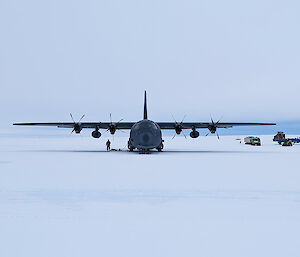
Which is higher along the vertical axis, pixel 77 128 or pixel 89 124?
pixel 89 124

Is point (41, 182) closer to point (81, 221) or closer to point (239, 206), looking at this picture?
point (81, 221)

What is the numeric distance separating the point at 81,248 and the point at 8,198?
235 inches

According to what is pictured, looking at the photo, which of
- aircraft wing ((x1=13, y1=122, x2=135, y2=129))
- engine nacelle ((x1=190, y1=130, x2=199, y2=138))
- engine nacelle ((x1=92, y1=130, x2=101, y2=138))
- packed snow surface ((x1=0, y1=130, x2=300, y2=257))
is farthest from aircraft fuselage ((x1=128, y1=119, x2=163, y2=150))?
packed snow surface ((x1=0, y1=130, x2=300, y2=257))

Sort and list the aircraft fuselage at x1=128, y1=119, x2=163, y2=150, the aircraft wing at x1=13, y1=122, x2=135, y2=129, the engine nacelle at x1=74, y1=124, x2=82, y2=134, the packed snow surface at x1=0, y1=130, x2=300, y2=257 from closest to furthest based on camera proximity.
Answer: the packed snow surface at x1=0, y1=130, x2=300, y2=257
the aircraft fuselage at x1=128, y1=119, x2=163, y2=150
the engine nacelle at x1=74, y1=124, x2=82, y2=134
the aircraft wing at x1=13, y1=122, x2=135, y2=129

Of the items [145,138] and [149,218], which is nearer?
[149,218]

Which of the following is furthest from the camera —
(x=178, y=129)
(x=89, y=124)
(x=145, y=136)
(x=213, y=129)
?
(x=178, y=129)

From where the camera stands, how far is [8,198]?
441 inches

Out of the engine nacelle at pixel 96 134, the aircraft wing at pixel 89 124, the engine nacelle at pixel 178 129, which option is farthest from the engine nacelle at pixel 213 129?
the engine nacelle at pixel 96 134

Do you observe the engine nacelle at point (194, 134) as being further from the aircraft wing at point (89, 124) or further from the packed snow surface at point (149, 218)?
the packed snow surface at point (149, 218)

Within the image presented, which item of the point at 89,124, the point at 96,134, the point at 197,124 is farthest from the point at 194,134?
the point at 89,124

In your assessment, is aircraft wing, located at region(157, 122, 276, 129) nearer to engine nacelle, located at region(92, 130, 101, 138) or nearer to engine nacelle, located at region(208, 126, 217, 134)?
engine nacelle, located at region(208, 126, 217, 134)

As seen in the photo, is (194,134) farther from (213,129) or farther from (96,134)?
(96,134)

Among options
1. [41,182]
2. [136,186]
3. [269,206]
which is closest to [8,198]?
[41,182]

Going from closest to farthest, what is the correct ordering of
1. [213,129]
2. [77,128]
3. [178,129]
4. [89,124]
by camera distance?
1. [77,128]
2. [213,129]
3. [89,124]
4. [178,129]
